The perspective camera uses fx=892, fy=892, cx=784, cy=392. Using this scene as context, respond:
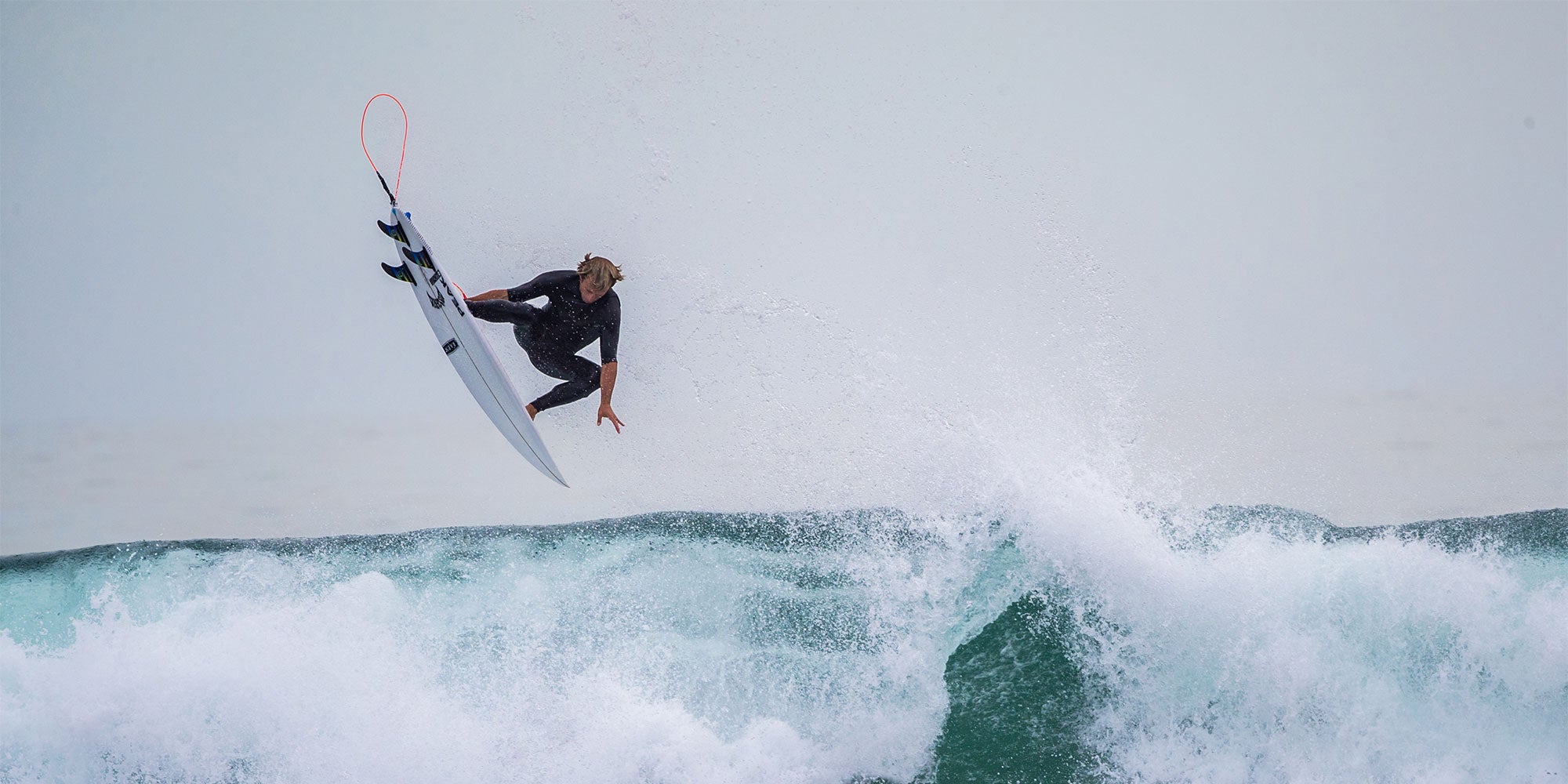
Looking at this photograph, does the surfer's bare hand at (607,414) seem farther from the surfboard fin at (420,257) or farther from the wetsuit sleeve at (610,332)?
the surfboard fin at (420,257)

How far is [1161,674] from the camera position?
484 centimetres

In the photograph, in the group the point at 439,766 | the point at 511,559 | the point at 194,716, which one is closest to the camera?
the point at 439,766

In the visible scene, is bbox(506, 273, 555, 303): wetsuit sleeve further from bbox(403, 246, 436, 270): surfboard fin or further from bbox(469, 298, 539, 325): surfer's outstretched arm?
bbox(403, 246, 436, 270): surfboard fin

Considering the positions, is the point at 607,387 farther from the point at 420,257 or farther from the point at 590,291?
the point at 420,257

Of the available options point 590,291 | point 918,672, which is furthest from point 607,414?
point 918,672

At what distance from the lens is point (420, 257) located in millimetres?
4629

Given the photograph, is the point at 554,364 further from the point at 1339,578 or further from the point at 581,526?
the point at 1339,578

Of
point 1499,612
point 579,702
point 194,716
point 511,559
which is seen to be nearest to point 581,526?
point 511,559

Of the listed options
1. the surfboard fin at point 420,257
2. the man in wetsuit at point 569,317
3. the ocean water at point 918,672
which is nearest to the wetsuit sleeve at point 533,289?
the man in wetsuit at point 569,317

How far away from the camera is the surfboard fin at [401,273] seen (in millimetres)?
4672

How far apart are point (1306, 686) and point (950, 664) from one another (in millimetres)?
1915

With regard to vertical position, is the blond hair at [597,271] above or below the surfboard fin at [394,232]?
below

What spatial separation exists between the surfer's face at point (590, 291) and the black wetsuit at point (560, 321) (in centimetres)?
2

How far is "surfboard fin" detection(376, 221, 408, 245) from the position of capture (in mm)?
4480
